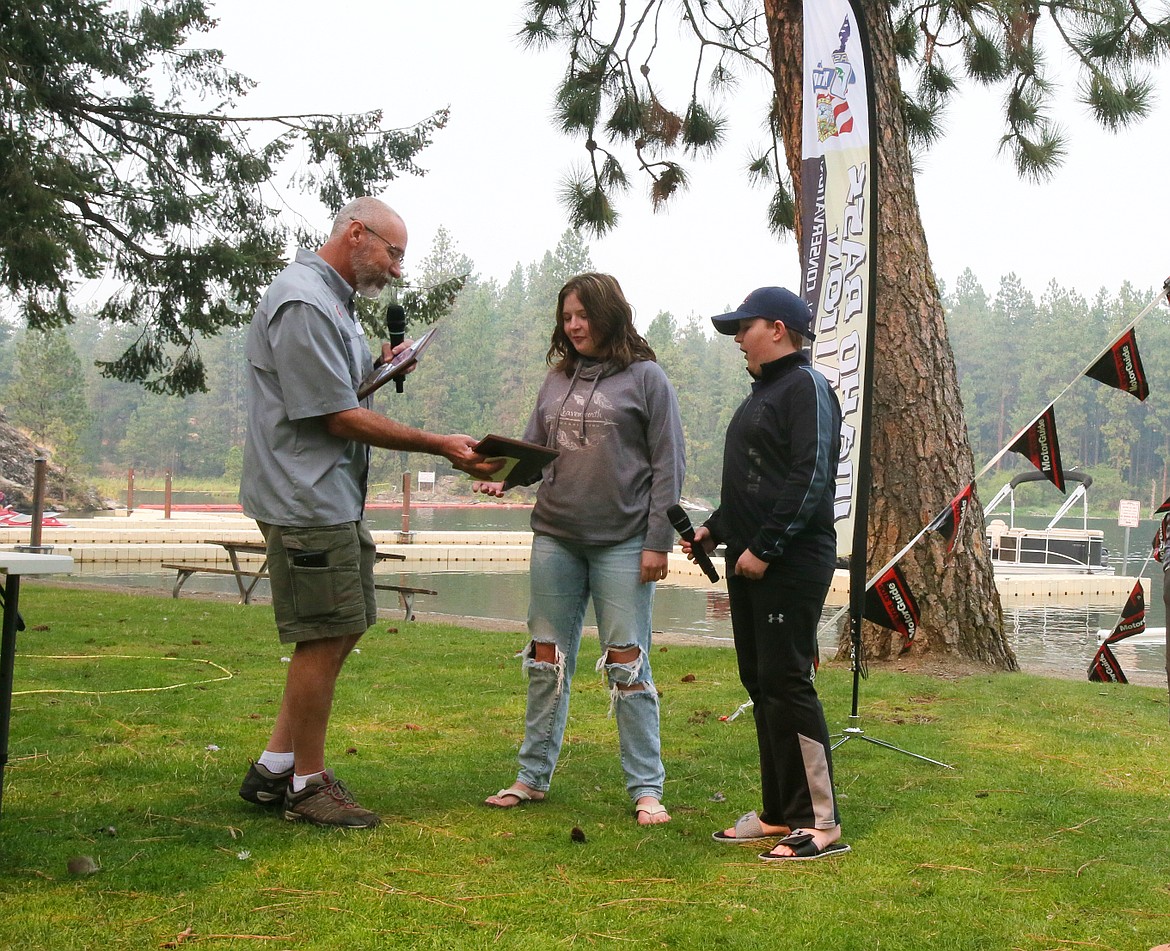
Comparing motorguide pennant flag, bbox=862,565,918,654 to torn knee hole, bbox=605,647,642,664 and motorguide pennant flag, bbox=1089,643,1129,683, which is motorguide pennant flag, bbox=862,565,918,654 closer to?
motorguide pennant flag, bbox=1089,643,1129,683

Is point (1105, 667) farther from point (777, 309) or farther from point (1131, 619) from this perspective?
point (777, 309)

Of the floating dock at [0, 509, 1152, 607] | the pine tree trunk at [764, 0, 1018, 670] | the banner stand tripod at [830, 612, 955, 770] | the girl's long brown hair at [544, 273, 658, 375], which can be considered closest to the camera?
the girl's long brown hair at [544, 273, 658, 375]

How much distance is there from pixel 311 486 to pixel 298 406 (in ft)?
0.77

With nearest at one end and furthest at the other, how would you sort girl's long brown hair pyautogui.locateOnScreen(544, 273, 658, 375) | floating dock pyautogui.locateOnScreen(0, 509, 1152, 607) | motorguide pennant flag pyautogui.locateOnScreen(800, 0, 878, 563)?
girl's long brown hair pyautogui.locateOnScreen(544, 273, 658, 375) < motorguide pennant flag pyautogui.locateOnScreen(800, 0, 878, 563) < floating dock pyautogui.locateOnScreen(0, 509, 1152, 607)

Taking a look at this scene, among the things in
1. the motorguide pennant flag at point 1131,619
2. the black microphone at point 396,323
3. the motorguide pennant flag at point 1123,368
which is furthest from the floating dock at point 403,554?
the black microphone at point 396,323

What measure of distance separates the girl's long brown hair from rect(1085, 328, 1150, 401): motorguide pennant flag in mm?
2040

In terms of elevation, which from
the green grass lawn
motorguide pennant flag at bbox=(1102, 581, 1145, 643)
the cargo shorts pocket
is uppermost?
the cargo shorts pocket

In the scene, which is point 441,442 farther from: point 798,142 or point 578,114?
point 578,114

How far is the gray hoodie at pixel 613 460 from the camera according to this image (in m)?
3.83

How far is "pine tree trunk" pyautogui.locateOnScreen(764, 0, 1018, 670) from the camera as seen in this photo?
7914mm

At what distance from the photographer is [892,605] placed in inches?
215

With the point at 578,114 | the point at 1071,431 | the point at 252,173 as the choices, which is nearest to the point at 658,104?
the point at 578,114

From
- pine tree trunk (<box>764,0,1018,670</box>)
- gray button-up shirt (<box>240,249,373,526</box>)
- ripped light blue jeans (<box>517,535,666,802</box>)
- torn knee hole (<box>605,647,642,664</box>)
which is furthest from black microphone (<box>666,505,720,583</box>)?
pine tree trunk (<box>764,0,1018,670</box>)

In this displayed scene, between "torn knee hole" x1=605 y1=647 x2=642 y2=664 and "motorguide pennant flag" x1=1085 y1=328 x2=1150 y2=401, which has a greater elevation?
"motorguide pennant flag" x1=1085 y1=328 x2=1150 y2=401
